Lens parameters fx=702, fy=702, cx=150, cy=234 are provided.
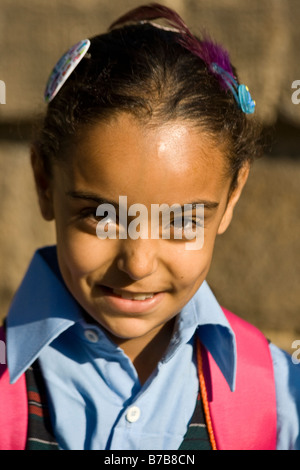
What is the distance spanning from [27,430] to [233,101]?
63cm

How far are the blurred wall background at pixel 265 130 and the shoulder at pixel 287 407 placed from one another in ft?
1.91

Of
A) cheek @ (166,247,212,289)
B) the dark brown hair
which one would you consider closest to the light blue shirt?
cheek @ (166,247,212,289)

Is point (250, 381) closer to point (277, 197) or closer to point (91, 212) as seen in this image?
point (91, 212)

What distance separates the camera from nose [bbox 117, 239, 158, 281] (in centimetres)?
103

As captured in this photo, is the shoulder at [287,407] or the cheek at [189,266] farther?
the shoulder at [287,407]

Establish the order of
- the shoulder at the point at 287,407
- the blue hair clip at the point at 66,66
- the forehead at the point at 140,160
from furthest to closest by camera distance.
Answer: the shoulder at the point at 287,407
the blue hair clip at the point at 66,66
the forehead at the point at 140,160

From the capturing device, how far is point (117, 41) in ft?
3.72

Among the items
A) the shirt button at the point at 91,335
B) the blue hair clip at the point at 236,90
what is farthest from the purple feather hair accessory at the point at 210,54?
the shirt button at the point at 91,335

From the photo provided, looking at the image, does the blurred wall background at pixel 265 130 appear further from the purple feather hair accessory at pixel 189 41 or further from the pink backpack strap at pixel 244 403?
the pink backpack strap at pixel 244 403

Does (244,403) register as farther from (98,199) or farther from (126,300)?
(98,199)

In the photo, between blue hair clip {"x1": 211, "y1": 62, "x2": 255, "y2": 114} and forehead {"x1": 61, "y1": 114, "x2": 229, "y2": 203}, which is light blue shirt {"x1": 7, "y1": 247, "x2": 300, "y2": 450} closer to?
forehead {"x1": 61, "y1": 114, "x2": 229, "y2": 203}

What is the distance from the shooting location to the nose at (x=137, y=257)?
103 centimetres

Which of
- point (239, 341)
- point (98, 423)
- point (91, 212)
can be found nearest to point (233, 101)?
point (91, 212)

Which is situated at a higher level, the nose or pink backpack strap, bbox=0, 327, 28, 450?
the nose
